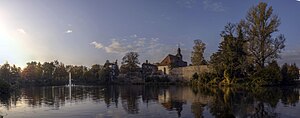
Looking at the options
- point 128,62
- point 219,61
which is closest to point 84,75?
point 128,62

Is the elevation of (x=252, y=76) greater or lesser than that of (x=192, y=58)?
lesser

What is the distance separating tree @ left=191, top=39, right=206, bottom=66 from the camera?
7489 cm

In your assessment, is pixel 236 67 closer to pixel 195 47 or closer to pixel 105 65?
pixel 195 47

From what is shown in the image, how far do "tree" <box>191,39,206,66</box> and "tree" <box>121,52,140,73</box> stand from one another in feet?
98.6

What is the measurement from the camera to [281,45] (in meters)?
49.7

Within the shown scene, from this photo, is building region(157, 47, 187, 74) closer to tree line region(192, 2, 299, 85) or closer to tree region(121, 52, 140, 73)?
tree region(121, 52, 140, 73)

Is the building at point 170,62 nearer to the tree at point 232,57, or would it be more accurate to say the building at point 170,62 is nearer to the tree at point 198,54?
the tree at point 198,54

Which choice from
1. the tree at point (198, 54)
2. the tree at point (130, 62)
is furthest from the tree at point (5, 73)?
the tree at point (198, 54)

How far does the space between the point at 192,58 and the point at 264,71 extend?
28.1 m

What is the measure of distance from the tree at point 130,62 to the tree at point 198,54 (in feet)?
98.6

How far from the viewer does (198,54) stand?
249 ft

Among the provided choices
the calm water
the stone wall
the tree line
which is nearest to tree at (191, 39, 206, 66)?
the stone wall

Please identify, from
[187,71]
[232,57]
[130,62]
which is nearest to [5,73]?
[130,62]

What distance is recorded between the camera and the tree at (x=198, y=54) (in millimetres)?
74887
